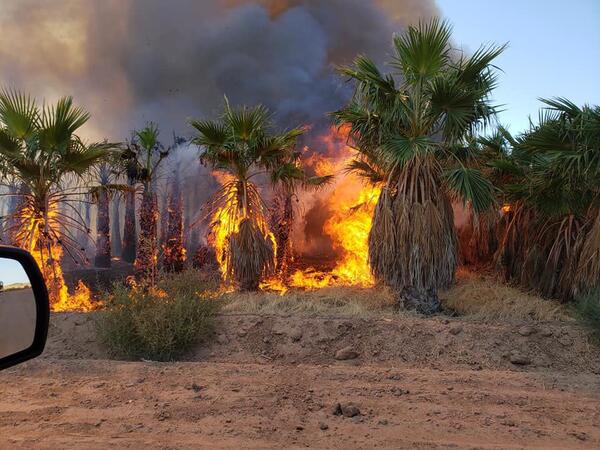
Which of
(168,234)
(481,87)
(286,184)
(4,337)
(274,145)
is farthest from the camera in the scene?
(168,234)

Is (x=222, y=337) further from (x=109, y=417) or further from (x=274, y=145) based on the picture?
(x=274, y=145)

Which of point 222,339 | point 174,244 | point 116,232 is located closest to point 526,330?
point 222,339

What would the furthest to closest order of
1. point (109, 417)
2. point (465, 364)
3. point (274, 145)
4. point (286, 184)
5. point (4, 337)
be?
point (286, 184) → point (274, 145) → point (465, 364) → point (109, 417) → point (4, 337)

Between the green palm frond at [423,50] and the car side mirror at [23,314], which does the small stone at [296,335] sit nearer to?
the green palm frond at [423,50]

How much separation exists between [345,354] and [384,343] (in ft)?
2.59

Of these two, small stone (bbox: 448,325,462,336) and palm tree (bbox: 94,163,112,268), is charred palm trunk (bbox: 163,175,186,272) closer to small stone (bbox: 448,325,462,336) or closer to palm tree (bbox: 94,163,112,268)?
palm tree (bbox: 94,163,112,268)

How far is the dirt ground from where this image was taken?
4484 millimetres

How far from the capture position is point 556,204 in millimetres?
11375

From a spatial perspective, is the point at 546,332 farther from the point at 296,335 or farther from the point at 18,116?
the point at 18,116

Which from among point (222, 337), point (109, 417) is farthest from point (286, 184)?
point (109, 417)

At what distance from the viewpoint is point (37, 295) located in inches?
84.5

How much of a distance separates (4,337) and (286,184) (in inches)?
460

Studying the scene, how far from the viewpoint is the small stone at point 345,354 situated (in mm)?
8125

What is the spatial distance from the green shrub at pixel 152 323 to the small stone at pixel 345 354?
232 cm
